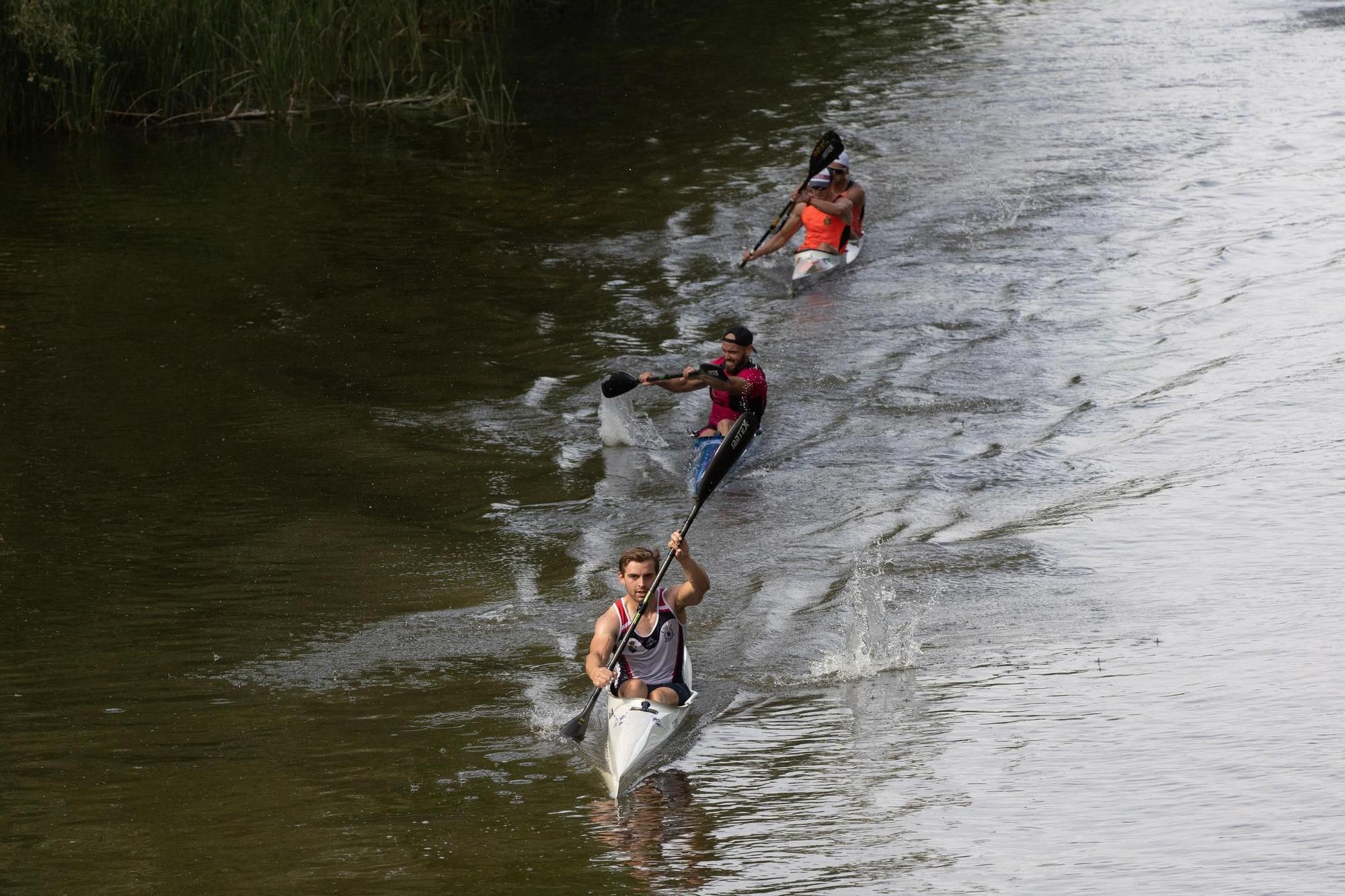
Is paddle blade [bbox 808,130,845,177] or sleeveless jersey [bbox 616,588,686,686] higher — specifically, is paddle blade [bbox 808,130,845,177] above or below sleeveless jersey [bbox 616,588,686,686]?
above

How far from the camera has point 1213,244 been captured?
695 inches

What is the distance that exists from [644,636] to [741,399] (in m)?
4.17

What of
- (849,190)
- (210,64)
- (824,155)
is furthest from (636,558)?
(210,64)

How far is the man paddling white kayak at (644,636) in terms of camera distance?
28.7ft

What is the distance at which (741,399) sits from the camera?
12.7 meters

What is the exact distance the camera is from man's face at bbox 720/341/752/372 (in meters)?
12.8

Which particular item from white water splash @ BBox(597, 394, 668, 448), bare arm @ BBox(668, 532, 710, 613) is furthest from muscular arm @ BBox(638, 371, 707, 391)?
bare arm @ BBox(668, 532, 710, 613)

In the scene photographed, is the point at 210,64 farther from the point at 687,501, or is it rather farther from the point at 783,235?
the point at 687,501

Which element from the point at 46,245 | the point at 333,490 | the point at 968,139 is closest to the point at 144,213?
the point at 46,245

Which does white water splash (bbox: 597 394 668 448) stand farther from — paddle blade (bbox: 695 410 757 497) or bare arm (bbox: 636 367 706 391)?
paddle blade (bbox: 695 410 757 497)

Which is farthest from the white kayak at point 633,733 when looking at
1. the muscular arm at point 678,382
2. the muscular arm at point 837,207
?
the muscular arm at point 837,207

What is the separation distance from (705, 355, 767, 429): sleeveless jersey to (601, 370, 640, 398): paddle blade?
76 cm

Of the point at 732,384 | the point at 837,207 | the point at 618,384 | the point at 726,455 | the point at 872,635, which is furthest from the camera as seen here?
the point at 837,207

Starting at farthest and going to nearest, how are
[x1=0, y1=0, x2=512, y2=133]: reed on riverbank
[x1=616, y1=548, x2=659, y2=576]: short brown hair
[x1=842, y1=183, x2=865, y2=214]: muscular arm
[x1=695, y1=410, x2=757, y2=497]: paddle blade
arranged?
[x1=0, y1=0, x2=512, y2=133]: reed on riverbank < [x1=842, y1=183, x2=865, y2=214]: muscular arm < [x1=695, y1=410, x2=757, y2=497]: paddle blade < [x1=616, y1=548, x2=659, y2=576]: short brown hair
